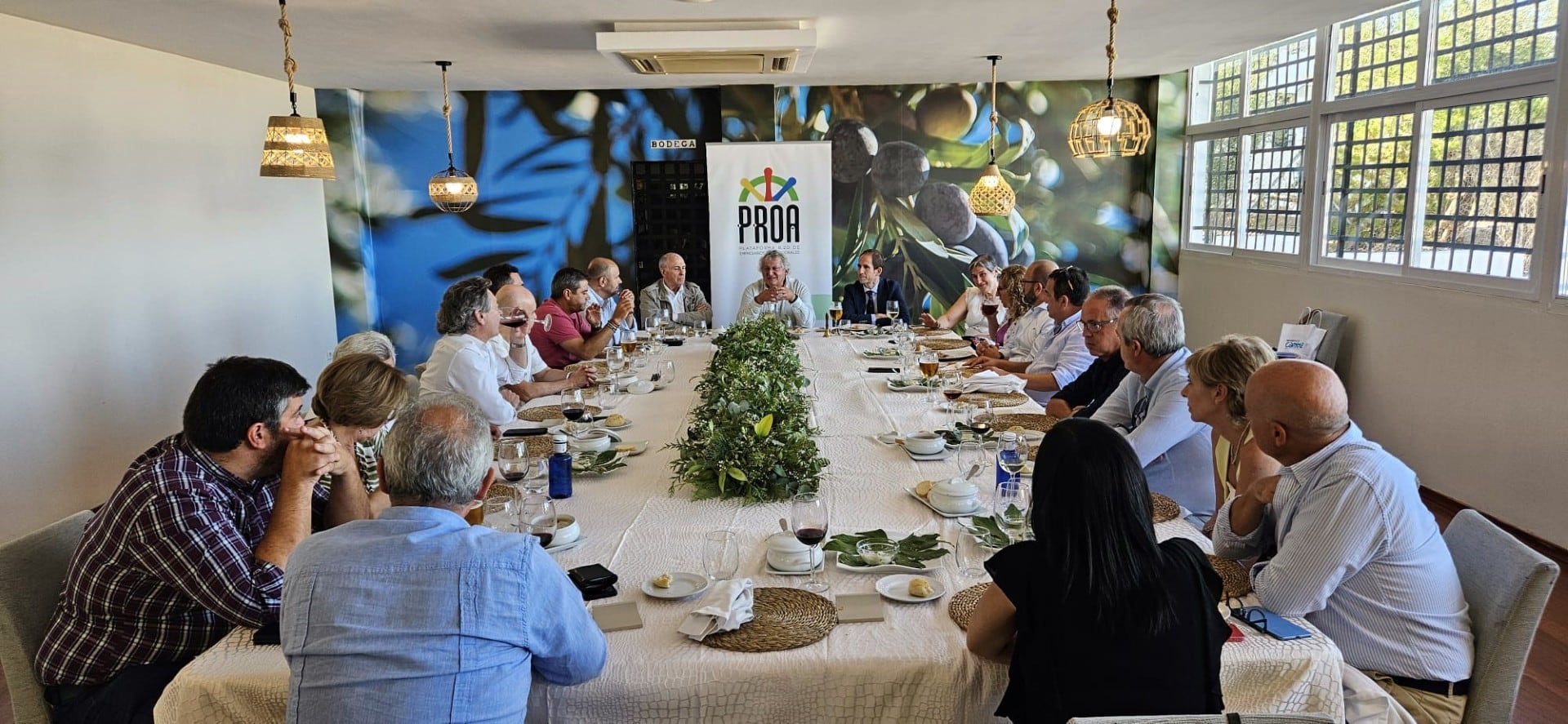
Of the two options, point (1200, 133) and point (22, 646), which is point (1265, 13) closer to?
point (1200, 133)

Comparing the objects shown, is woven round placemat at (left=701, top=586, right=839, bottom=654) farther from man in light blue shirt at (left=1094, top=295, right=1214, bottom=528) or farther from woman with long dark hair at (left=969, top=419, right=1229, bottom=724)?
man in light blue shirt at (left=1094, top=295, right=1214, bottom=528)

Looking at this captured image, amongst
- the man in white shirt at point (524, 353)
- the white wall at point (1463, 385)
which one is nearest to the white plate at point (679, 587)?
the man in white shirt at point (524, 353)

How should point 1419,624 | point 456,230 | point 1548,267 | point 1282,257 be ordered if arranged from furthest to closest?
1. point 456,230
2. point 1282,257
3. point 1548,267
4. point 1419,624

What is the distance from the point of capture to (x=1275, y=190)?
25.3 ft

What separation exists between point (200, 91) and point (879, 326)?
16.5ft

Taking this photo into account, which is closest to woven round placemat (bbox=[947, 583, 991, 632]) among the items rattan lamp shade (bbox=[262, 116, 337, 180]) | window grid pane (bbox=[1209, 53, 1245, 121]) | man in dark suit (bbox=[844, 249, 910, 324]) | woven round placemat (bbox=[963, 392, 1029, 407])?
woven round placemat (bbox=[963, 392, 1029, 407])

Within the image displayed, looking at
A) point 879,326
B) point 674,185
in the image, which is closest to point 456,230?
point 674,185

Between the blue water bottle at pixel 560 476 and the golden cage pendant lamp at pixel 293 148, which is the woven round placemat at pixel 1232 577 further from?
the golden cage pendant lamp at pixel 293 148

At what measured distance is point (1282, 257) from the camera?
754cm

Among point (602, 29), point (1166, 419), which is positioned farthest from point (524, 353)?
point (1166, 419)

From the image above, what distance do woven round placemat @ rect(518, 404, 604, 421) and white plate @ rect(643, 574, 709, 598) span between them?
74.5 inches

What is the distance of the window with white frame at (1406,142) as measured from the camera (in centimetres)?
521

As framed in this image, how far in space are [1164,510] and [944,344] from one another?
3789 mm

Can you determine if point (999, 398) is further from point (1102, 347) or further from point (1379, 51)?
point (1379, 51)
